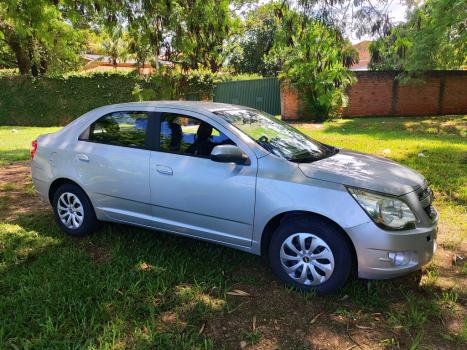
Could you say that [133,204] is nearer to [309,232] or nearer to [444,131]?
[309,232]

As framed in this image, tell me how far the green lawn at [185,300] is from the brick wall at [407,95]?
1420 centimetres

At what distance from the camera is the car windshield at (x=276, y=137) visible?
3.80 meters

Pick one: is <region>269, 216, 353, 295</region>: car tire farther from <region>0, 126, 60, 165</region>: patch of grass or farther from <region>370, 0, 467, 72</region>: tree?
<region>0, 126, 60, 165</region>: patch of grass

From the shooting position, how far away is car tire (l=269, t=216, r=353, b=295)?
3.23 meters

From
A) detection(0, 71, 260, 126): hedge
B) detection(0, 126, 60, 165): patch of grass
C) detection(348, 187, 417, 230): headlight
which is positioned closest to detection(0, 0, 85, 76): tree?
detection(0, 71, 260, 126): hedge

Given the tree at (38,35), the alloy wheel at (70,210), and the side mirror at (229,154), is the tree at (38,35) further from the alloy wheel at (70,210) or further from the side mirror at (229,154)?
the side mirror at (229,154)

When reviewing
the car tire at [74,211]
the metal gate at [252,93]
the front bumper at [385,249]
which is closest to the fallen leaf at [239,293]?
the front bumper at [385,249]

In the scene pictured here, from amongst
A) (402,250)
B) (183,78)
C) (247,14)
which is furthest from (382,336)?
(247,14)

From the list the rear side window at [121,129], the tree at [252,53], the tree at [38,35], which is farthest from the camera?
the tree at [252,53]

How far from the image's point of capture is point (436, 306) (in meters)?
3.27

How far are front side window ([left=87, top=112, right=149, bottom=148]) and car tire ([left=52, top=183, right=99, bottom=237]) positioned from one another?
2.07ft

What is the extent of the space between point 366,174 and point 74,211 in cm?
310

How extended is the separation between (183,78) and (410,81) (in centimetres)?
1290

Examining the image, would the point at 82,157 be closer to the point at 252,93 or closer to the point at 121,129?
the point at 121,129
